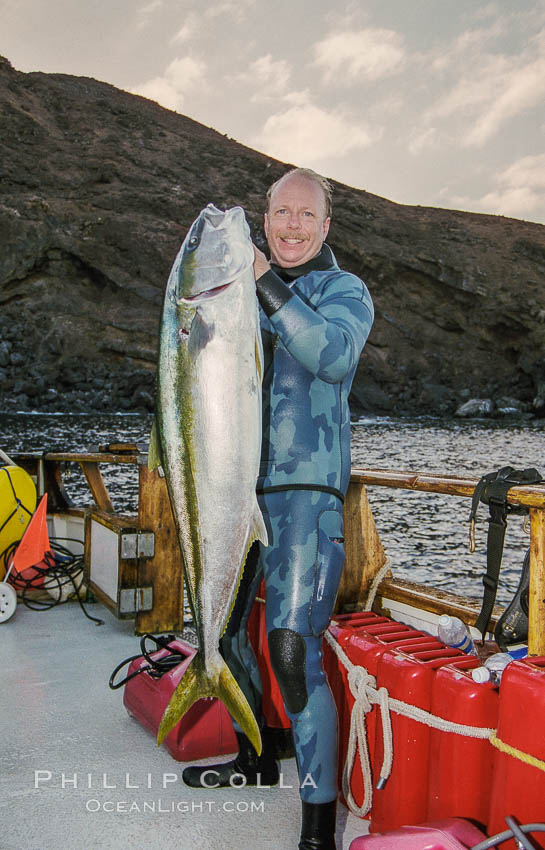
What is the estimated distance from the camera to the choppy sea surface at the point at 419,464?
58.2 feet

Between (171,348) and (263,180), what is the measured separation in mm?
116375

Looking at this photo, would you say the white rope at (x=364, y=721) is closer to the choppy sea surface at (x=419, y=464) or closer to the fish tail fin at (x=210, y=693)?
the fish tail fin at (x=210, y=693)

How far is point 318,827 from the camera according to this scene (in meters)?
2.35

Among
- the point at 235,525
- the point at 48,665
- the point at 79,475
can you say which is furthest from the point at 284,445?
the point at 79,475

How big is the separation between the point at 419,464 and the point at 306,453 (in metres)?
33.9

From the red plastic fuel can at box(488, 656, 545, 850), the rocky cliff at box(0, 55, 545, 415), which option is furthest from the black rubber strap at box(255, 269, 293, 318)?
the rocky cliff at box(0, 55, 545, 415)

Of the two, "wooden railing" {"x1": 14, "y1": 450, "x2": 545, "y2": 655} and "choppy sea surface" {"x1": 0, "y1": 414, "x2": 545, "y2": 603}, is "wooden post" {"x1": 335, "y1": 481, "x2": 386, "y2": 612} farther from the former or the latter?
"choppy sea surface" {"x1": 0, "y1": 414, "x2": 545, "y2": 603}

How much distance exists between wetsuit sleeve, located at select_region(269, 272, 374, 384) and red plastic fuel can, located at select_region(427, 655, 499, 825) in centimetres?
111

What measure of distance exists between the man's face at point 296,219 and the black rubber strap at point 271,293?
0.47 m

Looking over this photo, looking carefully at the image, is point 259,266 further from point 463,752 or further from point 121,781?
point 121,781

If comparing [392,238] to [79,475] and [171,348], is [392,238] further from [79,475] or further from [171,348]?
[171,348]

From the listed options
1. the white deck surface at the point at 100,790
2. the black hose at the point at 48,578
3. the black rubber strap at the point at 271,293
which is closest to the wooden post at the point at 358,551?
the white deck surface at the point at 100,790

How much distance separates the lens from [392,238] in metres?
102

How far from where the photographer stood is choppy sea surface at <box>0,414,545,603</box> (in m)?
17.8
